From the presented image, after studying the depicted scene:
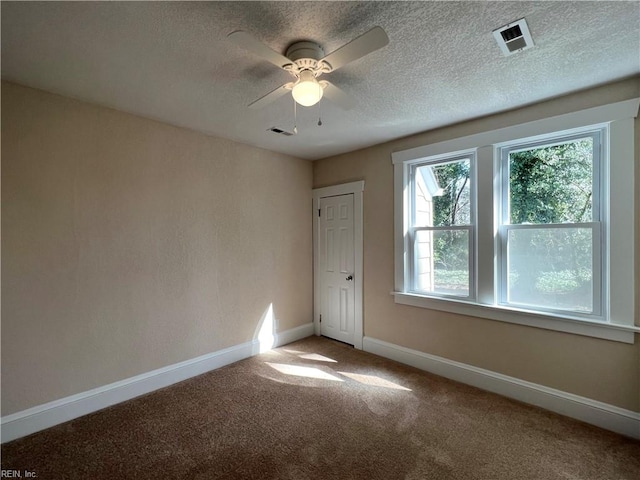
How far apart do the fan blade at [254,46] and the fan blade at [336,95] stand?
0.85ft

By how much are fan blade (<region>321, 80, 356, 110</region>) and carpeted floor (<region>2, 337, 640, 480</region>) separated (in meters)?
2.29

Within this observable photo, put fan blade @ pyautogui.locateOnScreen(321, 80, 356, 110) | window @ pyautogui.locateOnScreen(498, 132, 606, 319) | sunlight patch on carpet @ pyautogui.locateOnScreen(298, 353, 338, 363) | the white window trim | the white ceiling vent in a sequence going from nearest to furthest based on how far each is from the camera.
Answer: the white ceiling vent < fan blade @ pyautogui.locateOnScreen(321, 80, 356, 110) < the white window trim < window @ pyautogui.locateOnScreen(498, 132, 606, 319) < sunlight patch on carpet @ pyautogui.locateOnScreen(298, 353, 338, 363)

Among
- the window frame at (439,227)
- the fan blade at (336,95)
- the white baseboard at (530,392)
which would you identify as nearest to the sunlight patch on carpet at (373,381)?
the white baseboard at (530,392)

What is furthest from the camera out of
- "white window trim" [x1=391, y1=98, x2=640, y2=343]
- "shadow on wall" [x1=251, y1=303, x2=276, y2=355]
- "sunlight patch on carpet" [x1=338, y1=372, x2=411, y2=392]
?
"shadow on wall" [x1=251, y1=303, x2=276, y2=355]

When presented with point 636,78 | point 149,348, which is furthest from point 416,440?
point 636,78

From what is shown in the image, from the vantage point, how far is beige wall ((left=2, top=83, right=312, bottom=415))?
2170 mm

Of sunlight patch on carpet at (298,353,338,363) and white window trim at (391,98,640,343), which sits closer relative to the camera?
white window trim at (391,98,640,343)

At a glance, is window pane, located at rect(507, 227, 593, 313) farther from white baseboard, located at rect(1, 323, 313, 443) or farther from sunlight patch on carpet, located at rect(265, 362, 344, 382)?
white baseboard, located at rect(1, 323, 313, 443)

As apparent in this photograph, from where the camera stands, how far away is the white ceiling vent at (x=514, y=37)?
158 centimetres

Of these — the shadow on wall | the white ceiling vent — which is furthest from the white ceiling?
the shadow on wall

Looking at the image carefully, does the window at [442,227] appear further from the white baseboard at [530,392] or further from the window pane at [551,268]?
the white baseboard at [530,392]

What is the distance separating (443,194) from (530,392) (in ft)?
6.38

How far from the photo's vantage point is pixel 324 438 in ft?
6.97

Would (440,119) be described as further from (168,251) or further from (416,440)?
(168,251)
